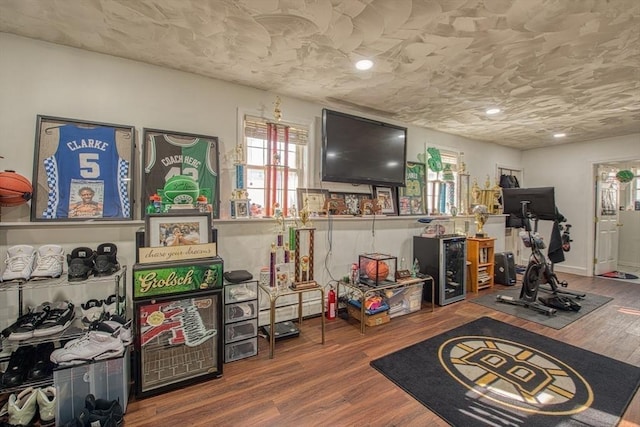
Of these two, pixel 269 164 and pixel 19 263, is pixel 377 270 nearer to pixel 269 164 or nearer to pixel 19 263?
pixel 269 164

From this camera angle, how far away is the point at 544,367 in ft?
7.54

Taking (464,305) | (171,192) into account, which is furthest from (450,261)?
(171,192)

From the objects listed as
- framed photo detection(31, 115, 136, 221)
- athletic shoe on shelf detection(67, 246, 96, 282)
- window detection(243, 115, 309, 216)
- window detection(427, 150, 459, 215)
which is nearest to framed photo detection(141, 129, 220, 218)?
framed photo detection(31, 115, 136, 221)

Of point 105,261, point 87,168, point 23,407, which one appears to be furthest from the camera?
point 87,168

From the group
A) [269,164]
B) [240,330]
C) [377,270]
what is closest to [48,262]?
[240,330]

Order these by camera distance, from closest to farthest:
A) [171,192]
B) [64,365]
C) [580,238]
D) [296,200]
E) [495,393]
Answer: [64,365], [495,393], [171,192], [296,200], [580,238]

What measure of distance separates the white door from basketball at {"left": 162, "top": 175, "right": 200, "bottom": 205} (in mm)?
7062

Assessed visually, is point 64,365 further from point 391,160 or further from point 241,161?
point 391,160

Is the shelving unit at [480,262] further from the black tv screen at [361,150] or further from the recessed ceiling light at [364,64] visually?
the recessed ceiling light at [364,64]

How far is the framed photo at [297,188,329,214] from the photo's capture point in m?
3.35

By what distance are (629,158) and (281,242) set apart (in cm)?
623

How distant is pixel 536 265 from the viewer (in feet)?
12.3

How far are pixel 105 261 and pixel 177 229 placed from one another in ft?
1.80

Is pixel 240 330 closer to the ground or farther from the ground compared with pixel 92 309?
closer to the ground
